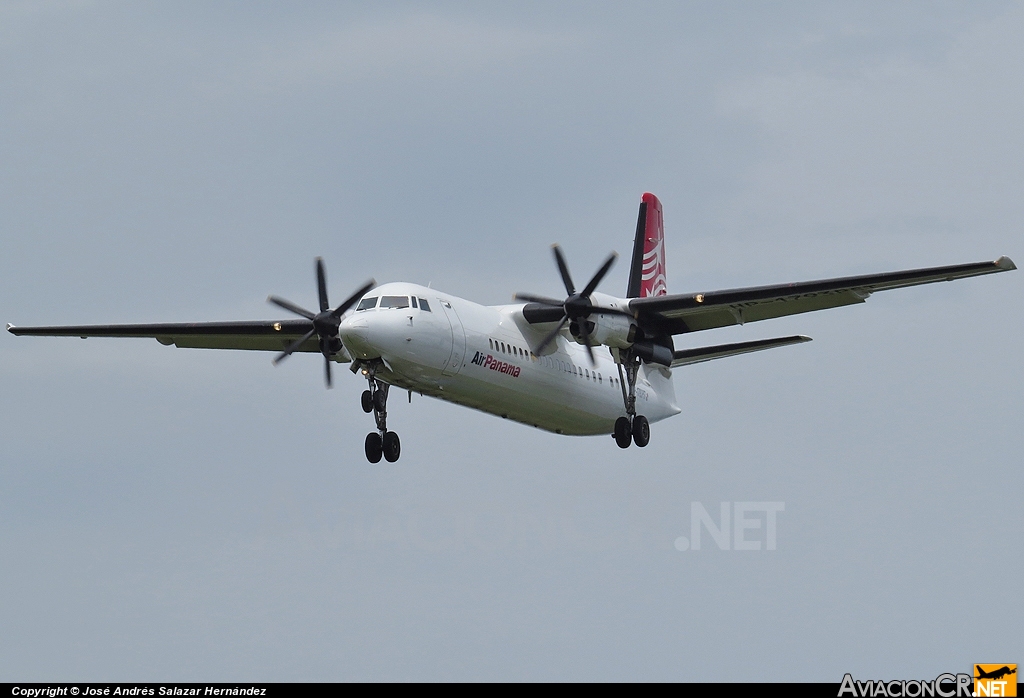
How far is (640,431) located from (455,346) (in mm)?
6128

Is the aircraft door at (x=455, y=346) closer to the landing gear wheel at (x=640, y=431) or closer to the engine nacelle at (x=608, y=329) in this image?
the engine nacelle at (x=608, y=329)

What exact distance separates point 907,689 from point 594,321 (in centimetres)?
1163

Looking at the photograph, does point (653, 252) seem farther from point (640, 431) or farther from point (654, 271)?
point (640, 431)

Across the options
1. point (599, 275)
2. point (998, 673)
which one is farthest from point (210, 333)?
point (998, 673)

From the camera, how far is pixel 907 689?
23672mm

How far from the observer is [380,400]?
31.3m

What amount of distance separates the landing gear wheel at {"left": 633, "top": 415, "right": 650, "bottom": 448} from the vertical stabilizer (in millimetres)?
5843

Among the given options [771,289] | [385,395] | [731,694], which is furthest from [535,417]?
[731,694]

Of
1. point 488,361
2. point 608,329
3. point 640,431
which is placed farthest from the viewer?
point 640,431

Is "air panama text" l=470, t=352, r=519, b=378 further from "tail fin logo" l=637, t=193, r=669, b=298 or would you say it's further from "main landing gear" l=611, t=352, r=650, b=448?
"tail fin logo" l=637, t=193, r=669, b=298

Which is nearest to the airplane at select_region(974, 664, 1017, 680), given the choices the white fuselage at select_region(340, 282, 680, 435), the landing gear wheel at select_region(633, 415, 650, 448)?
the landing gear wheel at select_region(633, 415, 650, 448)

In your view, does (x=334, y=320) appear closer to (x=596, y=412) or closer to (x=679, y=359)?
(x=596, y=412)

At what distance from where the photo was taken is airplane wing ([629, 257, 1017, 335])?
28203 millimetres

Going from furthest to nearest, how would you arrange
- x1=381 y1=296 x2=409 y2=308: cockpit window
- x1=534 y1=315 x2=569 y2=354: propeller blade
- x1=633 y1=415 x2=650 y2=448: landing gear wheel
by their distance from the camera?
x1=633 y1=415 x2=650 y2=448: landing gear wheel → x1=534 y1=315 x2=569 y2=354: propeller blade → x1=381 y1=296 x2=409 y2=308: cockpit window
